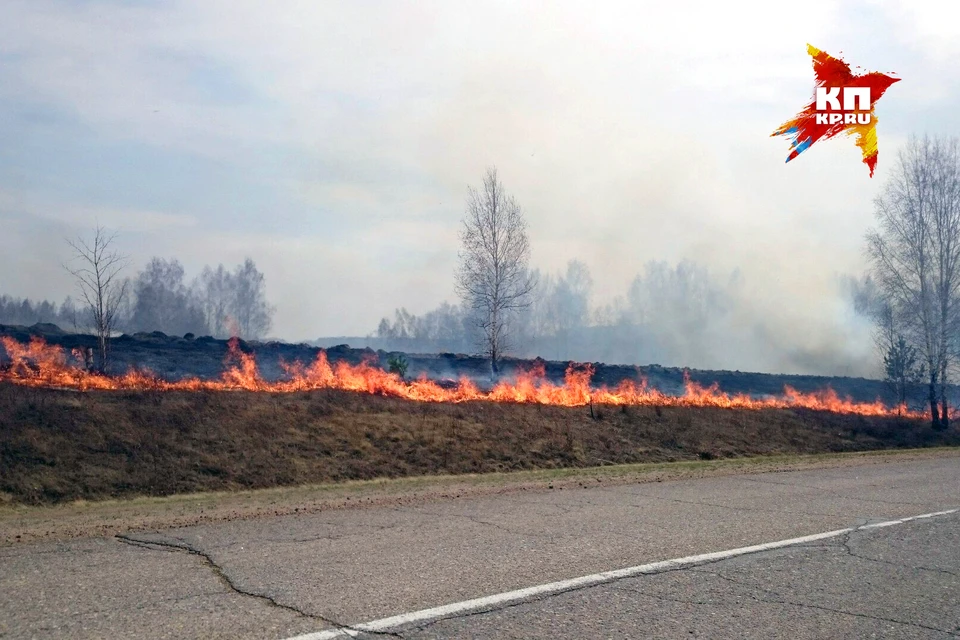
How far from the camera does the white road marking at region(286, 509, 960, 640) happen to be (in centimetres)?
534

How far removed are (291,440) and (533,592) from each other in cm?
1295

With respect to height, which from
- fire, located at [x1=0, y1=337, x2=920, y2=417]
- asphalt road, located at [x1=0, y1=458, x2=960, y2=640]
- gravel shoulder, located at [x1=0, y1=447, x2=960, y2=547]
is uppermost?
fire, located at [x1=0, y1=337, x2=920, y2=417]

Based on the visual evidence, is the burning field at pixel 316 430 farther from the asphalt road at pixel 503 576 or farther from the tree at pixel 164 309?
the tree at pixel 164 309

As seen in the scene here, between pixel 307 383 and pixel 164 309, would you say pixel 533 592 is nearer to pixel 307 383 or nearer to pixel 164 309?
pixel 307 383

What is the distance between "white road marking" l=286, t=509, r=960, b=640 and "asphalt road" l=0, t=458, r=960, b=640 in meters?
0.07

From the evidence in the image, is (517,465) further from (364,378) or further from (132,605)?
(132,605)

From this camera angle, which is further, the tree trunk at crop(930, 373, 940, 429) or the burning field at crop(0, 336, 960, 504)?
the tree trunk at crop(930, 373, 940, 429)

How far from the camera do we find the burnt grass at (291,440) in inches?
591

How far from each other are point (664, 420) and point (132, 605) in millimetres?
22510

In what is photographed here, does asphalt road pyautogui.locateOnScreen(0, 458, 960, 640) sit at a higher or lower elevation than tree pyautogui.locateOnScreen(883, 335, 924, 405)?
lower

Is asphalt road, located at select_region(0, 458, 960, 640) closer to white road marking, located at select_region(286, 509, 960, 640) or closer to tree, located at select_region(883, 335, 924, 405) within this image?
white road marking, located at select_region(286, 509, 960, 640)

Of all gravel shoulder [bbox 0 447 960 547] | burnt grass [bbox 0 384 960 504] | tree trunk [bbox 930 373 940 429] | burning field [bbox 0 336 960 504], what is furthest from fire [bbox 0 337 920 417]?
gravel shoulder [bbox 0 447 960 547]

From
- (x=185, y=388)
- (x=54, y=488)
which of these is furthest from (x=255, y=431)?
(x=54, y=488)

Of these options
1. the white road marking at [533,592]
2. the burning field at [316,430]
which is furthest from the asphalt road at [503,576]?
the burning field at [316,430]
